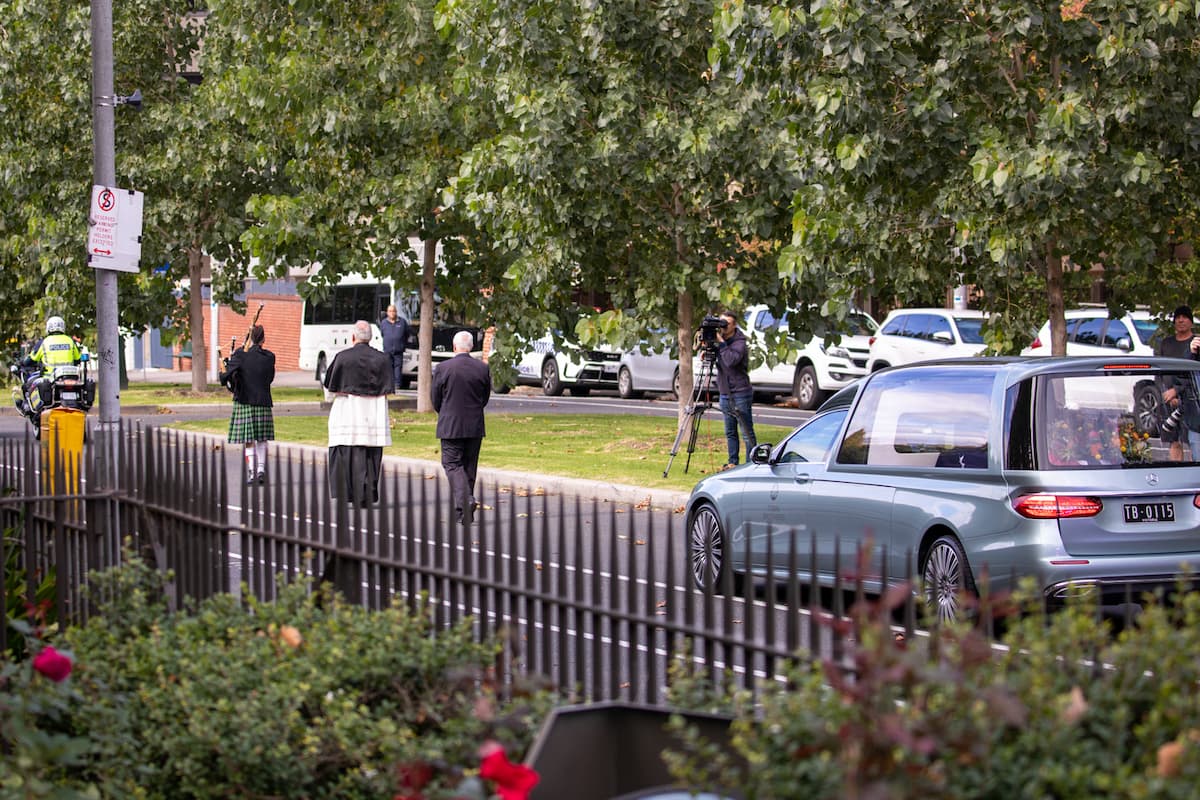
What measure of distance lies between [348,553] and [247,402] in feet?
41.4

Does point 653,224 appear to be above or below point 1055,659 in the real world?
above

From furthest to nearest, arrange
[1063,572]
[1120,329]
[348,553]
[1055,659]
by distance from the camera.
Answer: [1120,329]
[1063,572]
[348,553]
[1055,659]

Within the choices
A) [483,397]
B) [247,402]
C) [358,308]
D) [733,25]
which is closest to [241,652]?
[483,397]

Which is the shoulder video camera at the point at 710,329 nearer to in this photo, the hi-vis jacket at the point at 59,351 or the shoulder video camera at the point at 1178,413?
the hi-vis jacket at the point at 59,351

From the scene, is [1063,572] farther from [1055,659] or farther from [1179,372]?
[1055,659]

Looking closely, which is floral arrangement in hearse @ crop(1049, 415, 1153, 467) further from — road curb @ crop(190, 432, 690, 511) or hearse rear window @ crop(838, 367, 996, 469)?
road curb @ crop(190, 432, 690, 511)

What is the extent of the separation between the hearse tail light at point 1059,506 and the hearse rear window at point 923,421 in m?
0.43

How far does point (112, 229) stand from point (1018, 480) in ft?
26.3

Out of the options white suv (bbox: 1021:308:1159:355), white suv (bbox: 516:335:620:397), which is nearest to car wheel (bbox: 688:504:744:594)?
white suv (bbox: 1021:308:1159:355)

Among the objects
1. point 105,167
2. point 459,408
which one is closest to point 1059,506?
point 459,408

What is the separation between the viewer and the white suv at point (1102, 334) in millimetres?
26281

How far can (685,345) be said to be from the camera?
21578 millimetres

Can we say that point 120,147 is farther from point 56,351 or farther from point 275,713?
point 275,713

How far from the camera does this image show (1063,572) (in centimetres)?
864
